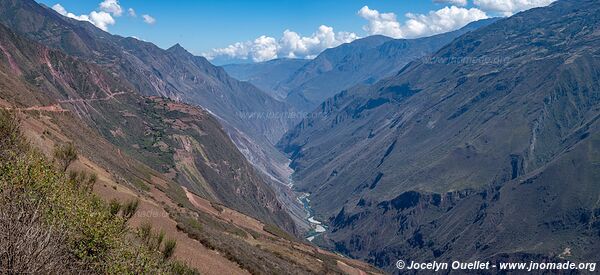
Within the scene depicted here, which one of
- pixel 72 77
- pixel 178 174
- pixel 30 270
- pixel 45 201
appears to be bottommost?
pixel 178 174

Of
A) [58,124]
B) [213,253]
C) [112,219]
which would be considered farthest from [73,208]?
[58,124]

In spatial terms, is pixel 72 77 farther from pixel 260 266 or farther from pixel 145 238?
pixel 145 238

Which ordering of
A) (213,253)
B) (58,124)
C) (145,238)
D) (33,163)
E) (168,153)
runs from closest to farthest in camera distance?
1. (33,163)
2. (145,238)
3. (213,253)
4. (58,124)
5. (168,153)

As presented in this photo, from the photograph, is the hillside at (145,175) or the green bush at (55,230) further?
the hillside at (145,175)

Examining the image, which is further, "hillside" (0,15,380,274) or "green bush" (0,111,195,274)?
"hillside" (0,15,380,274)

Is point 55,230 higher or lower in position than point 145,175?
higher

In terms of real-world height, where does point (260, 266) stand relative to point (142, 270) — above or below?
below

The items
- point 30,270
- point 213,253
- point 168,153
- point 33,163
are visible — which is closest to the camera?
point 30,270

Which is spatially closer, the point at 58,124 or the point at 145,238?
the point at 145,238

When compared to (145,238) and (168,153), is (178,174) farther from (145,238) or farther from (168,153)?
(145,238)

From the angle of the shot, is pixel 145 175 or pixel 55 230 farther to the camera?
pixel 145 175
